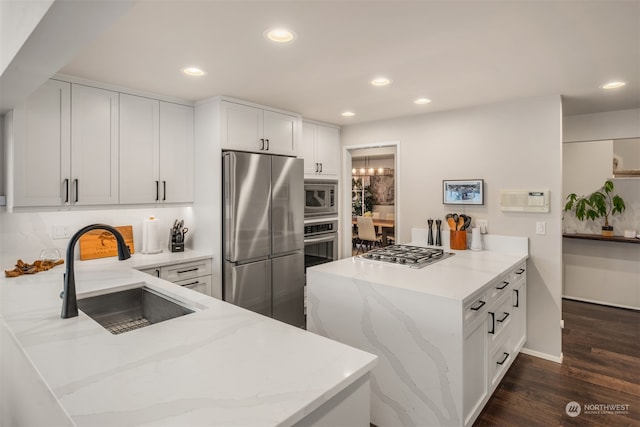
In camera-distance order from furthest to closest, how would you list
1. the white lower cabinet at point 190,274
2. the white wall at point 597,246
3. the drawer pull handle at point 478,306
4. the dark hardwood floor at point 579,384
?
1. the white wall at point 597,246
2. the white lower cabinet at point 190,274
3. the dark hardwood floor at point 579,384
4. the drawer pull handle at point 478,306

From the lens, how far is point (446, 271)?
2.45 m

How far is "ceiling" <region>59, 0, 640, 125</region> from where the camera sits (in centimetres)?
160

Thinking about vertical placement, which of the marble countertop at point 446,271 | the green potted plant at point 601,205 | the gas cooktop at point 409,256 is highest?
the green potted plant at point 601,205

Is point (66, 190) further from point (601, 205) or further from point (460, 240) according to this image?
point (601, 205)

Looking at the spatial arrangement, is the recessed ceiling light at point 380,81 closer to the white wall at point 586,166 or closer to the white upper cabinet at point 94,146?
the white upper cabinet at point 94,146

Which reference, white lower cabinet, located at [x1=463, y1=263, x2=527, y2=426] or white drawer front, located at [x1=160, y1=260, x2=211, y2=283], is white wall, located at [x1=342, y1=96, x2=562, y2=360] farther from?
white drawer front, located at [x1=160, y1=260, x2=211, y2=283]

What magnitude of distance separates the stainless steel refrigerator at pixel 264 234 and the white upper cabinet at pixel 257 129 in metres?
0.13

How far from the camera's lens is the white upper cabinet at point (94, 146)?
2551 mm

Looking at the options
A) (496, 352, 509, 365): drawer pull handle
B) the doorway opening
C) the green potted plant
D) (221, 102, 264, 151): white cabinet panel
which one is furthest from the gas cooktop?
the doorway opening

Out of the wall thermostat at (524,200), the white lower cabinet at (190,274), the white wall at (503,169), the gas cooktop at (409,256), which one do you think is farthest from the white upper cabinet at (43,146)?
the wall thermostat at (524,200)

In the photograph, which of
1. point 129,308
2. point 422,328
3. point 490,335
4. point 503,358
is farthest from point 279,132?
point 503,358

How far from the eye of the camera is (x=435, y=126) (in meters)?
3.62

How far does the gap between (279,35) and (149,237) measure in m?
2.11

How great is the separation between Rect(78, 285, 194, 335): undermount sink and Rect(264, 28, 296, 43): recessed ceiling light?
4.71 ft
